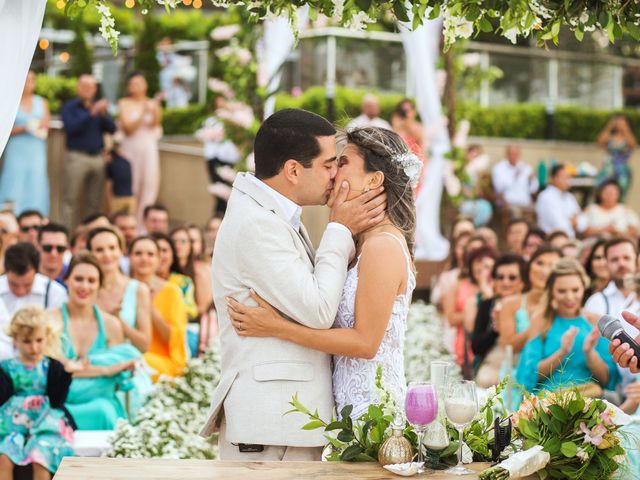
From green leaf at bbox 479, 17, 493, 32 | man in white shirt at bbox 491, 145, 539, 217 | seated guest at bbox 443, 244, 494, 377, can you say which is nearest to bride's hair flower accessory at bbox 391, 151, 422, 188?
green leaf at bbox 479, 17, 493, 32

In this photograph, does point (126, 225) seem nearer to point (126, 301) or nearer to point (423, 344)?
point (126, 301)

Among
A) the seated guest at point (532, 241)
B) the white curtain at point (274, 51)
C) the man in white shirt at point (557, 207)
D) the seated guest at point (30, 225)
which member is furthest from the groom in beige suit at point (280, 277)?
the man in white shirt at point (557, 207)

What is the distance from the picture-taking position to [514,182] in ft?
51.3

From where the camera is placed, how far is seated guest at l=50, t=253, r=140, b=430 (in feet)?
22.3

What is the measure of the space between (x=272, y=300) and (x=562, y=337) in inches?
133

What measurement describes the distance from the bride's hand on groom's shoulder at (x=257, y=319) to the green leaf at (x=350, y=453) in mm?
490

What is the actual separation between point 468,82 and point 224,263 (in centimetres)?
1260

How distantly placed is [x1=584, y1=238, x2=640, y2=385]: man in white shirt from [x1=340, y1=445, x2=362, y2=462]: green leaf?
316 cm

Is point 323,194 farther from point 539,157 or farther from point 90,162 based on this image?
point 539,157

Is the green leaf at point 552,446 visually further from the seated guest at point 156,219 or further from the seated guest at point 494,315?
the seated guest at point 156,219

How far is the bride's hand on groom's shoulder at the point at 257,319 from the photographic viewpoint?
3.87m

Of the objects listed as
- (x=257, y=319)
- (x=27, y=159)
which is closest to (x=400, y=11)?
(x=257, y=319)

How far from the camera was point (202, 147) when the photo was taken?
49.8ft

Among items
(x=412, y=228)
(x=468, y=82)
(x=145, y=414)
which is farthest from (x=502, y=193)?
(x=412, y=228)
